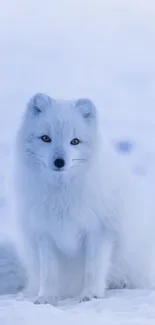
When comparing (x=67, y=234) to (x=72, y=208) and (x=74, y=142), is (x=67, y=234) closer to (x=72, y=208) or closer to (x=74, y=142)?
(x=72, y=208)

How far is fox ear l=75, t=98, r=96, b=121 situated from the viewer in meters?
1.69

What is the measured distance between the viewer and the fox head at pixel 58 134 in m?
1.61

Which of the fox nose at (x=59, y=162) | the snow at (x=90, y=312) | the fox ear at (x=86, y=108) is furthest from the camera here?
the fox ear at (x=86, y=108)

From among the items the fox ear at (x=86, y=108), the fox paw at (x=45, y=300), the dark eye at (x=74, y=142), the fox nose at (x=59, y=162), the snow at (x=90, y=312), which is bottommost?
the fox paw at (x=45, y=300)

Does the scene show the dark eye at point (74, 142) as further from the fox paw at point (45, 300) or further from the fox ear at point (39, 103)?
the fox paw at point (45, 300)

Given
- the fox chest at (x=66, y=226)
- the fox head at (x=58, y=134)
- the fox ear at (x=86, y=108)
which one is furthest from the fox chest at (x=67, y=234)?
the fox ear at (x=86, y=108)

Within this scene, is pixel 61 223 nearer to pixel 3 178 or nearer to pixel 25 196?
pixel 25 196

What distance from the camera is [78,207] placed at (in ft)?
5.62

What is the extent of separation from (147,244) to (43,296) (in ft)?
1.24

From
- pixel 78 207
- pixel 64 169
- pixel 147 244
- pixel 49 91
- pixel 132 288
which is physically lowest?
pixel 132 288

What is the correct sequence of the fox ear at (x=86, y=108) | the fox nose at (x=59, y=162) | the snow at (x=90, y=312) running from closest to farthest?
the snow at (x=90, y=312) → the fox nose at (x=59, y=162) → the fox ear at (x=86, y=108)

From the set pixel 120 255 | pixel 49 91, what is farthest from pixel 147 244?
pixel 49 91

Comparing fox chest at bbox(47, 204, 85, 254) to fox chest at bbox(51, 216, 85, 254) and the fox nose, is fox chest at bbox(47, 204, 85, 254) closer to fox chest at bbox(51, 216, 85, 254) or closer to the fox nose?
fox chest at bbox(51, 216, 85, 254)

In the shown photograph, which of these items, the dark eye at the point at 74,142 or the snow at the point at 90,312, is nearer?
the snow at the point at 90,312
